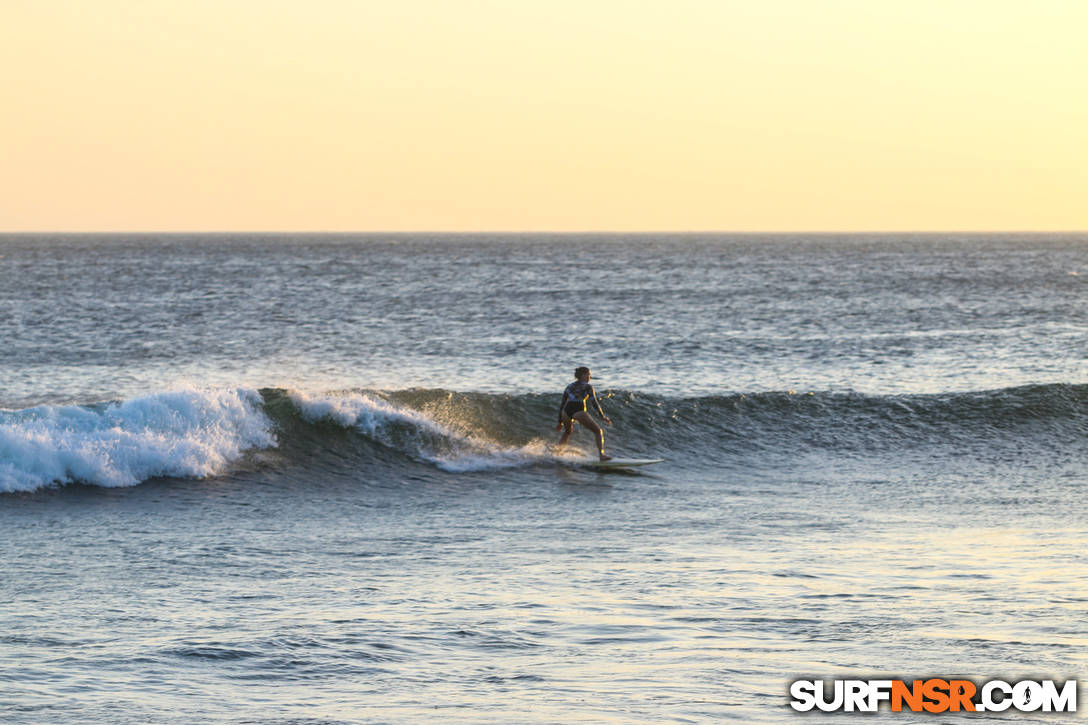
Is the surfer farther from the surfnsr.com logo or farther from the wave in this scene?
the surfnsr.com logo

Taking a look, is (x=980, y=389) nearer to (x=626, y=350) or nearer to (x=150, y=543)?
(x=626, y=350)

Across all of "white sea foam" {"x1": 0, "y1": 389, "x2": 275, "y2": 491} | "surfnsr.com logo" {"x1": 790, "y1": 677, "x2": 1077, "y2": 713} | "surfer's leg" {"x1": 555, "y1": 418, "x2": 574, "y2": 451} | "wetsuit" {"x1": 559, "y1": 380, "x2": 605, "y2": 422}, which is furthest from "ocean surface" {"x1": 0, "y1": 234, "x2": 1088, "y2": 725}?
A: "wetsuit" {"x1": 559, "y1": 380, "x2": 605, "y2": 422}

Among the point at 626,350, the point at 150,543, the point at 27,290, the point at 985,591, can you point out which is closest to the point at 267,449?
the point at 150,543

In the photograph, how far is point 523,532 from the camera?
14.9 m

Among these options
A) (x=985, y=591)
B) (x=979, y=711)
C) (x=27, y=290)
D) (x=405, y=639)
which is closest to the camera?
(x=979, y=711)

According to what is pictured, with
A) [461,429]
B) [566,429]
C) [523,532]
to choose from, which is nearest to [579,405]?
[566,429]

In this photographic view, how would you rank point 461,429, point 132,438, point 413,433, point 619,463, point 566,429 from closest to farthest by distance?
point 132,438
point 619,463
point 566,429
point 413,433
point 461,429

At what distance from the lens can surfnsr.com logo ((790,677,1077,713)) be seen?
8.11 meters

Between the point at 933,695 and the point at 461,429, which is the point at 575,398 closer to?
the point at 461,429

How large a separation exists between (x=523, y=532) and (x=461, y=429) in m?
7.45

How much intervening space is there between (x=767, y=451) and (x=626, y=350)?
17296 mm

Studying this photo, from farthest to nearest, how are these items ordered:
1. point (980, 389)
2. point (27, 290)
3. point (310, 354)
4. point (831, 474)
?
point (27, 290), point (310, 354), point (980, 389), point (831, 474)

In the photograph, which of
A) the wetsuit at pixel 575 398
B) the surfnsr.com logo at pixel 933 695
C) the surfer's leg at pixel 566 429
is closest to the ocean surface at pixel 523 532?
the surfnsr.com logo at pixel 933 695

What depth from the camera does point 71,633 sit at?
32.9 ft
